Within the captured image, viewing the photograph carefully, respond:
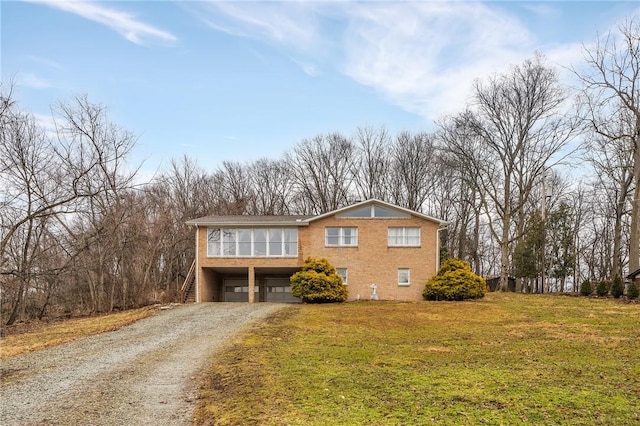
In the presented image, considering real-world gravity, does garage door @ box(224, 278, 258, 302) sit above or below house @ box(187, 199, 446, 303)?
below

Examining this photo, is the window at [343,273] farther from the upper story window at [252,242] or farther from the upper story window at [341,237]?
the upper story window at [252,242]

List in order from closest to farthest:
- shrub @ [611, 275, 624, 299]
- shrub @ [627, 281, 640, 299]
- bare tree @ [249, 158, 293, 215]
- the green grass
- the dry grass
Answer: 1. the green grass
2. the dry grass
3. shrub @ [627, 281, 640, 299]
4. shrub @ [611, 275, 624, 299]
5. bare tree @ [249, 158, 293, 215]

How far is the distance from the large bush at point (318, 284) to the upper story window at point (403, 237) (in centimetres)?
390

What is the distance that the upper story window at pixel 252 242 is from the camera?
26109 millimetres

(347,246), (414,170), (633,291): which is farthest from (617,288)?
(414,170)

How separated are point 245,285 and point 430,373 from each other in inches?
876

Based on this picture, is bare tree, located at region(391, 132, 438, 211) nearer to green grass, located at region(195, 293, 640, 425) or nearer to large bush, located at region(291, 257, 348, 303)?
large bush, located at region(291, 257, 348, 303)

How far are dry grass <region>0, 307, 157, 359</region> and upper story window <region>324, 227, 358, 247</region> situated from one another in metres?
10.1

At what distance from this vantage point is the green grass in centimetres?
620

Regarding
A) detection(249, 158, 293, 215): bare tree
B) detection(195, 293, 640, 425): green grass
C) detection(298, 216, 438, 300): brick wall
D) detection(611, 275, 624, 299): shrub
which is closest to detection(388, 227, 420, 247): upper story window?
detection(298, 216, 438, 300): brick wall

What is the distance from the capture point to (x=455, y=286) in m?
24.5

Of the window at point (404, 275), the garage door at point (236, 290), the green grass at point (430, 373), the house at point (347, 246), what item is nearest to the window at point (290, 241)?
the house at point (347, 246)

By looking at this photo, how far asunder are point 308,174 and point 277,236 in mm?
19060

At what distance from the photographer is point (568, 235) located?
38531 mm
